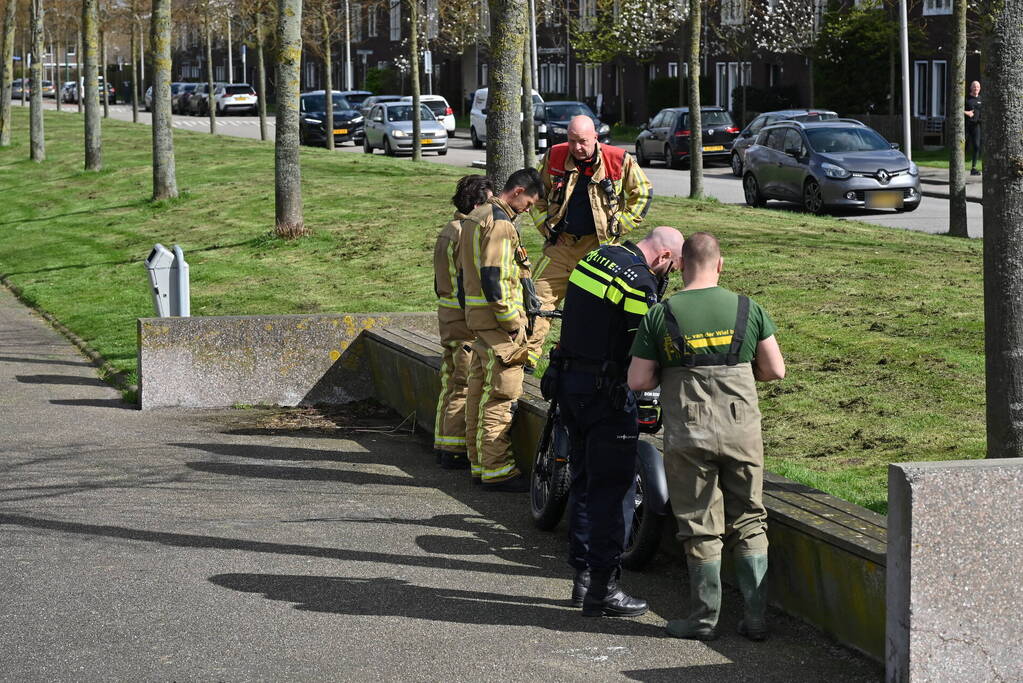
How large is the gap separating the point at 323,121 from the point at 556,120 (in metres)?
8.01

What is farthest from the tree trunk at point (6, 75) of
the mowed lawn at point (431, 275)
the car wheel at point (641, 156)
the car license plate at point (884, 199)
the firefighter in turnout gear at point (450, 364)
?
the firefighter in turnout gear at point (450, 364)

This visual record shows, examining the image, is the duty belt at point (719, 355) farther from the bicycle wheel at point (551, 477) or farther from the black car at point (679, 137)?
the black car at point (679, 137)

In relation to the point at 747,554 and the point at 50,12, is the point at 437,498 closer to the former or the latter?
the point at 747,554

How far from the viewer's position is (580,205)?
356 inches

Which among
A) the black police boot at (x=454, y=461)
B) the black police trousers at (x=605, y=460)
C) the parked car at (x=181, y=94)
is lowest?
the black police boot at (x=454, y=461)

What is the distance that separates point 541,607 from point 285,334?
5286mm

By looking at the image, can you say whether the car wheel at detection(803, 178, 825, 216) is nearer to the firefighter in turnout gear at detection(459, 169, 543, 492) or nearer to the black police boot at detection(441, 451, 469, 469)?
the black police boot at detection(441, 451, 469, 469)

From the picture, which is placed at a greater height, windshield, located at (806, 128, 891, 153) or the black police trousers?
windshield, located at (806, 128, 891, 153)

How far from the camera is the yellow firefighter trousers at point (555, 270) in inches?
360

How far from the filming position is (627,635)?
18.8ft

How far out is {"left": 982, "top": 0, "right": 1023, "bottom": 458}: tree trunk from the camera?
19.4ft

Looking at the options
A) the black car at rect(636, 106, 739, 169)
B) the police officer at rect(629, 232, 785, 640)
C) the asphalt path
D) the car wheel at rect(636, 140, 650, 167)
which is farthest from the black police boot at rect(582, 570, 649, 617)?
the car wheel at rect(636, 140, 650, 167)

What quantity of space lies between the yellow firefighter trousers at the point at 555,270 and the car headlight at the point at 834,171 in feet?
46.0

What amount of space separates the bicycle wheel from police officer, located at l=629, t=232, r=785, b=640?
1.36 meters
